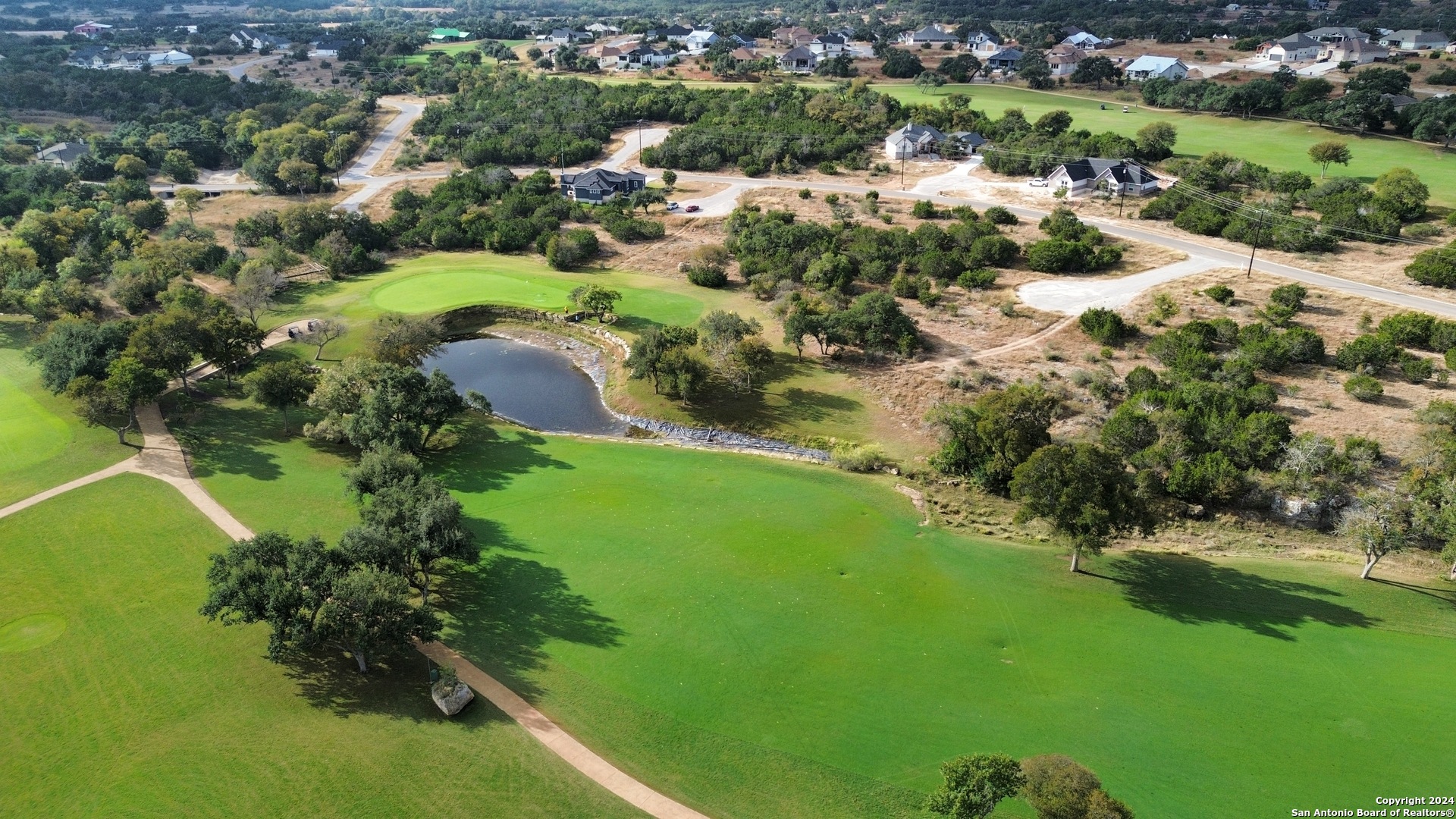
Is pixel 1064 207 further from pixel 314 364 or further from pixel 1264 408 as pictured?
pixel 314 364

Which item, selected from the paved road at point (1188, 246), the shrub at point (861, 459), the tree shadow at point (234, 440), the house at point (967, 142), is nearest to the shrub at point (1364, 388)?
the paved road at point (1188, 246)

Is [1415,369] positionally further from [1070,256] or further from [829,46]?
[829,46]

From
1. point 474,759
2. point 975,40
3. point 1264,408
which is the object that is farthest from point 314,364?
point 975,40

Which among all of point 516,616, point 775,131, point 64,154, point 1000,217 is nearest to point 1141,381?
point 1000,217

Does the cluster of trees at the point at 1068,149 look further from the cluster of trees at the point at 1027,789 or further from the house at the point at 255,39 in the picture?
the house at the point at 255,39

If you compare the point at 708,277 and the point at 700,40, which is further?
the point at 700,40

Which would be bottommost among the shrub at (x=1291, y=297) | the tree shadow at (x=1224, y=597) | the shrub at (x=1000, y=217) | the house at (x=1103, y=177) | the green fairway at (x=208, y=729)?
the green fairway at (x=208, y=729)

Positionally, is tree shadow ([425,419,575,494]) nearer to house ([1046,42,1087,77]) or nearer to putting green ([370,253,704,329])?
putting green ([370,253,704,329])
